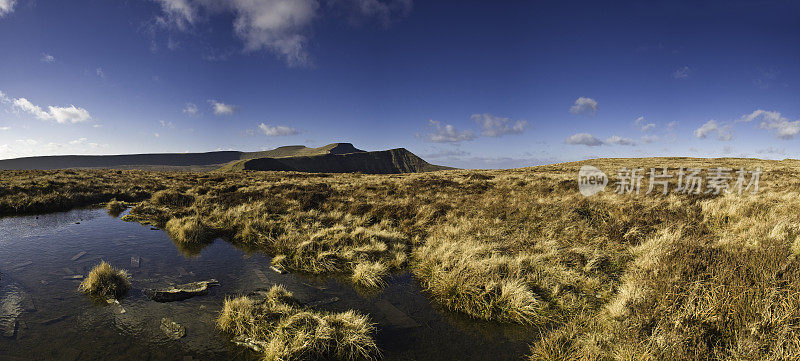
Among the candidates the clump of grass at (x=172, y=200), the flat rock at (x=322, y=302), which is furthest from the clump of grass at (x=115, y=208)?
the flat rock at (x=322, y=302)

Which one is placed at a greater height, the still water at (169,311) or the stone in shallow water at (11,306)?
the stone in shallow water at (11,306)

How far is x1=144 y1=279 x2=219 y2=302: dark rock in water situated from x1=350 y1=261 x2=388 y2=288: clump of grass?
11.8ft

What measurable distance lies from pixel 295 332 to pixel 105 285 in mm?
5227

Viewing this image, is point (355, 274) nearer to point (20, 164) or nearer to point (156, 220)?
point (156, 220)

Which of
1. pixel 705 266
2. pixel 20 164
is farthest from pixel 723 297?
pixel 20 164

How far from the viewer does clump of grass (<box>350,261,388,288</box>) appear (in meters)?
7.44

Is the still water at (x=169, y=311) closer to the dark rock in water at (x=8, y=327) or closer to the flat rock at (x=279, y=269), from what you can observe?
the dark rock in water at (x=8, y=327)

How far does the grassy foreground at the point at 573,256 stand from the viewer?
4410 millimetres

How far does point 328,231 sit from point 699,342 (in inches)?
381

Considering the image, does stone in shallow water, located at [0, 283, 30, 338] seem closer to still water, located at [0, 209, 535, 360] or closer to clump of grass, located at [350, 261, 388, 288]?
still water, located at [0, 209, 535, 360]

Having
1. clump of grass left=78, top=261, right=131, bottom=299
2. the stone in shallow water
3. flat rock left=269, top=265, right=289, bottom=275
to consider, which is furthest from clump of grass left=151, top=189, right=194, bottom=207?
flat rock left=269, top=265, right=289, bottom=275

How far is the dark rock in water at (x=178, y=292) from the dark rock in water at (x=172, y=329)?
887 mm

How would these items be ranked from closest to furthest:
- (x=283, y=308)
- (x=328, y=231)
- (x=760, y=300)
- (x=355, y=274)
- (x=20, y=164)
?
(x=760, y=300), (x=283, y=308), (x=355, y=274), (x=328, y=231), (x=20, y=164)

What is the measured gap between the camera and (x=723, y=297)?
4730mm
